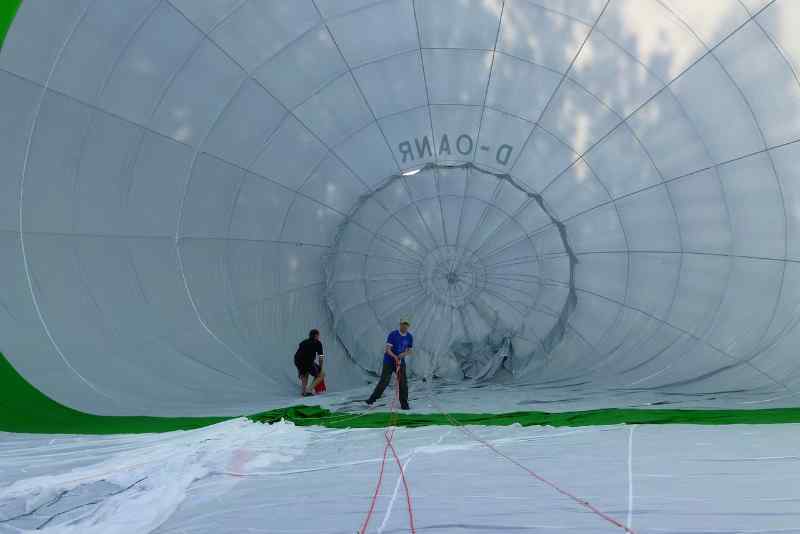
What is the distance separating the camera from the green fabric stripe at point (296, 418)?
6.48 metres

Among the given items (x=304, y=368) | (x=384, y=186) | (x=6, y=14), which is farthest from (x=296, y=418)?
(x=384, y=186)

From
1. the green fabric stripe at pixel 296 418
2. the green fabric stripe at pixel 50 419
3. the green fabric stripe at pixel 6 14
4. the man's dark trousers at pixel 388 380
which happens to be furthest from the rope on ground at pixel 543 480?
the green fabric stripe at pixel 6 14

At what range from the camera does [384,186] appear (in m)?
11.1

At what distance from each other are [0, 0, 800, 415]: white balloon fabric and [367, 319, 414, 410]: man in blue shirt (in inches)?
59.1

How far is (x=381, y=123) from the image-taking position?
1030 cm

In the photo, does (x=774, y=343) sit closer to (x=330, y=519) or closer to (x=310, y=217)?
(x=310, y=217)

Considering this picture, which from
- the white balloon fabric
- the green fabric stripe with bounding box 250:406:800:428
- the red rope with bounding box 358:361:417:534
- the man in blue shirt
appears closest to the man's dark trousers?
the man in blue shirt

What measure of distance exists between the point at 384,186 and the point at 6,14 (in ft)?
17.5

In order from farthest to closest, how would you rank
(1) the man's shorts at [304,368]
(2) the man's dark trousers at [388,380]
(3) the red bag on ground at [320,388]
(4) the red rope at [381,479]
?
1. (3) the red bag on ground at [320,388]
2. (1) the man's shorts at [304,368]
3. (2) the man's dark trousers at [388,380]
4. (4) the red rope at [381,479]

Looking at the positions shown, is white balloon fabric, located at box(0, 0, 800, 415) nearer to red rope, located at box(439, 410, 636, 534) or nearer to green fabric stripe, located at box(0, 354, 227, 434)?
Result: green fabric stripe, located at box(0, 354, 227, 434)

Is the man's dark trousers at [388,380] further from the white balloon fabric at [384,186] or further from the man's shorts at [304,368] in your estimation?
the white balloon fabric at [384,186]

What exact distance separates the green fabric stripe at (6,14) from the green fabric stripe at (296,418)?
116 inches

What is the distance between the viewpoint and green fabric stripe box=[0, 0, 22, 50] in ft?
23.4

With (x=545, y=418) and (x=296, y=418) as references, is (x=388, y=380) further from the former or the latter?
(x=545, y=418)
